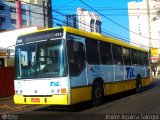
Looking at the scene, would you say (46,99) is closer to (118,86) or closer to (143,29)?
(118,86)

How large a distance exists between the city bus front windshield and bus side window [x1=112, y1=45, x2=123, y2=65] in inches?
200

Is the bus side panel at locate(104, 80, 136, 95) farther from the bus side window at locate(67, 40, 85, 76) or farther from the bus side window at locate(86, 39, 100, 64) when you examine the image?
the bus side window at locate(67, 40, 85, 76)

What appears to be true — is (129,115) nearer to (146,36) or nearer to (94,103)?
(94,103)

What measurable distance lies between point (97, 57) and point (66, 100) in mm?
3444

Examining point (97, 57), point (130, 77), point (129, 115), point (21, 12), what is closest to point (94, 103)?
point (97, 57)

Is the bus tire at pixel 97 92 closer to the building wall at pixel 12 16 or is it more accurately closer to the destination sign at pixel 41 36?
the destination sign at pixel 41 36

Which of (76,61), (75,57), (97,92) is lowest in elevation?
(97,92)

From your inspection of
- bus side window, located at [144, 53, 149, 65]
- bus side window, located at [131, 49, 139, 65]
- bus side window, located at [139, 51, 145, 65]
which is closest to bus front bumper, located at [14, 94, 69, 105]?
bus side window, located at [131, 49, 139, 65]

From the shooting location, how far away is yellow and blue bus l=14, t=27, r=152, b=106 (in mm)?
12930

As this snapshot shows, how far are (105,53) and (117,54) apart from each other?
6.35 feet

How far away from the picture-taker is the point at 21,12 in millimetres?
90250

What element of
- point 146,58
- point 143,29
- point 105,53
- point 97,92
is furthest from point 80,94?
point 143,29

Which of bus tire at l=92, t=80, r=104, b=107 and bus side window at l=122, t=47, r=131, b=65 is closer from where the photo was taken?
bus tire at l=92, t=80, r=104, b=107

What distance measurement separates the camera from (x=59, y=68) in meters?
13.0
